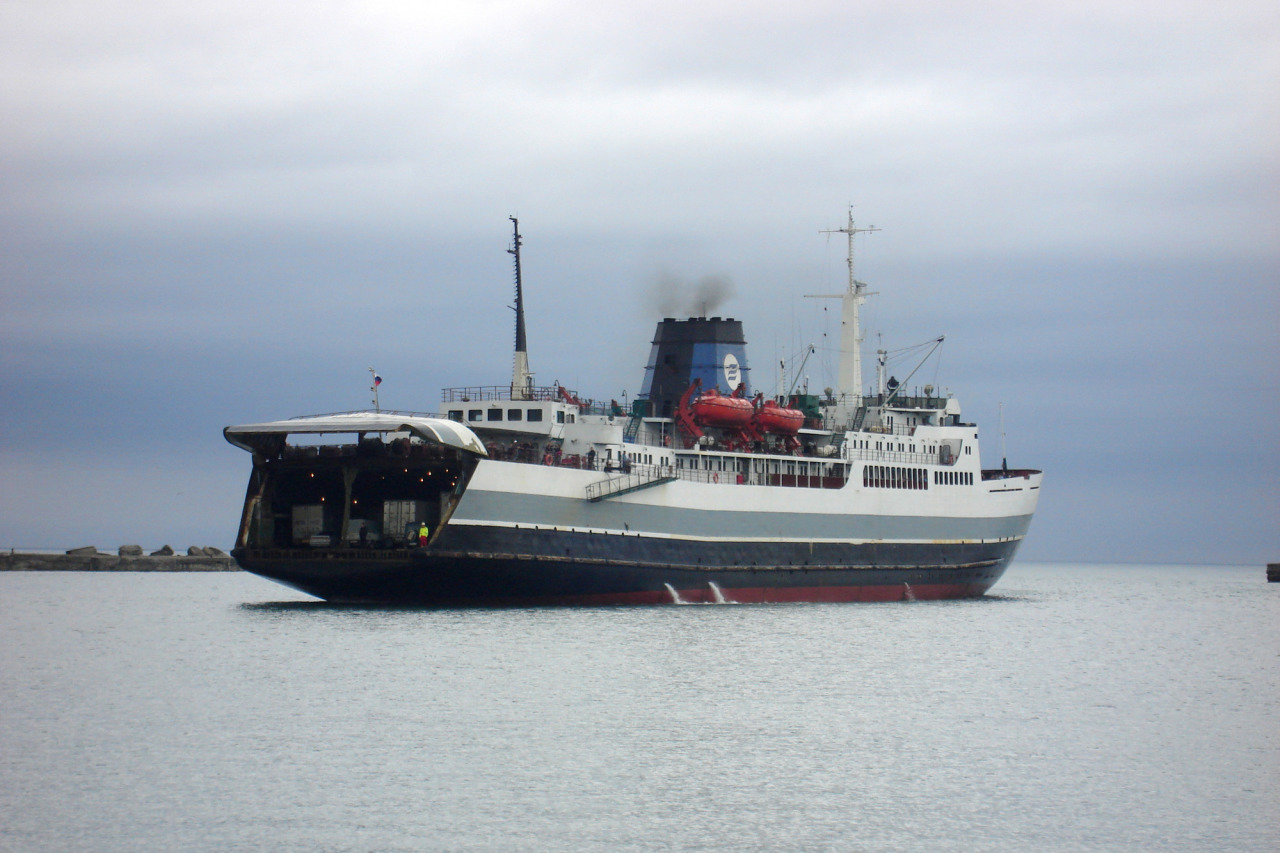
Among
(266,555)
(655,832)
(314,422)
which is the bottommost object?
(655,832)

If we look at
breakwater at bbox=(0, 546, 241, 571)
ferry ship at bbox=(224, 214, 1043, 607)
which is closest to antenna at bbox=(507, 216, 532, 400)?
ferry ship at bbox=(224, 214, 1043, 607)

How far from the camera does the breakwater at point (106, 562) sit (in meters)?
101

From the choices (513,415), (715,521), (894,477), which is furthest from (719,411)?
(894,477)

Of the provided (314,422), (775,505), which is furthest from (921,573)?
(314,422)

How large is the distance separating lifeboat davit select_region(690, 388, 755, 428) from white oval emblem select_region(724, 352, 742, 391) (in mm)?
3294

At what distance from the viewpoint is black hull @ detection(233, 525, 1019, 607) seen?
41250mm

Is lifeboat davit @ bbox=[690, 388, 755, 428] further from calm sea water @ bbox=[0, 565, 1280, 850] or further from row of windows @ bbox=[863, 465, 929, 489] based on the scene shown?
calm sea water @ bbox=[0, 565, 1280, 850]

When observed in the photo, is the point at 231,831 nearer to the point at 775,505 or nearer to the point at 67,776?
the point at 67,776

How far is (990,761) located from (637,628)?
17.5 metres

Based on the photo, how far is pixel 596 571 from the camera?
44781mm

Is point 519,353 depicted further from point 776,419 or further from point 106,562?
point 106,562

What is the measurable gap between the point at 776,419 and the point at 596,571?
480 inches

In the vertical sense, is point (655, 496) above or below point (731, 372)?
below

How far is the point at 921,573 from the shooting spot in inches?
2253
